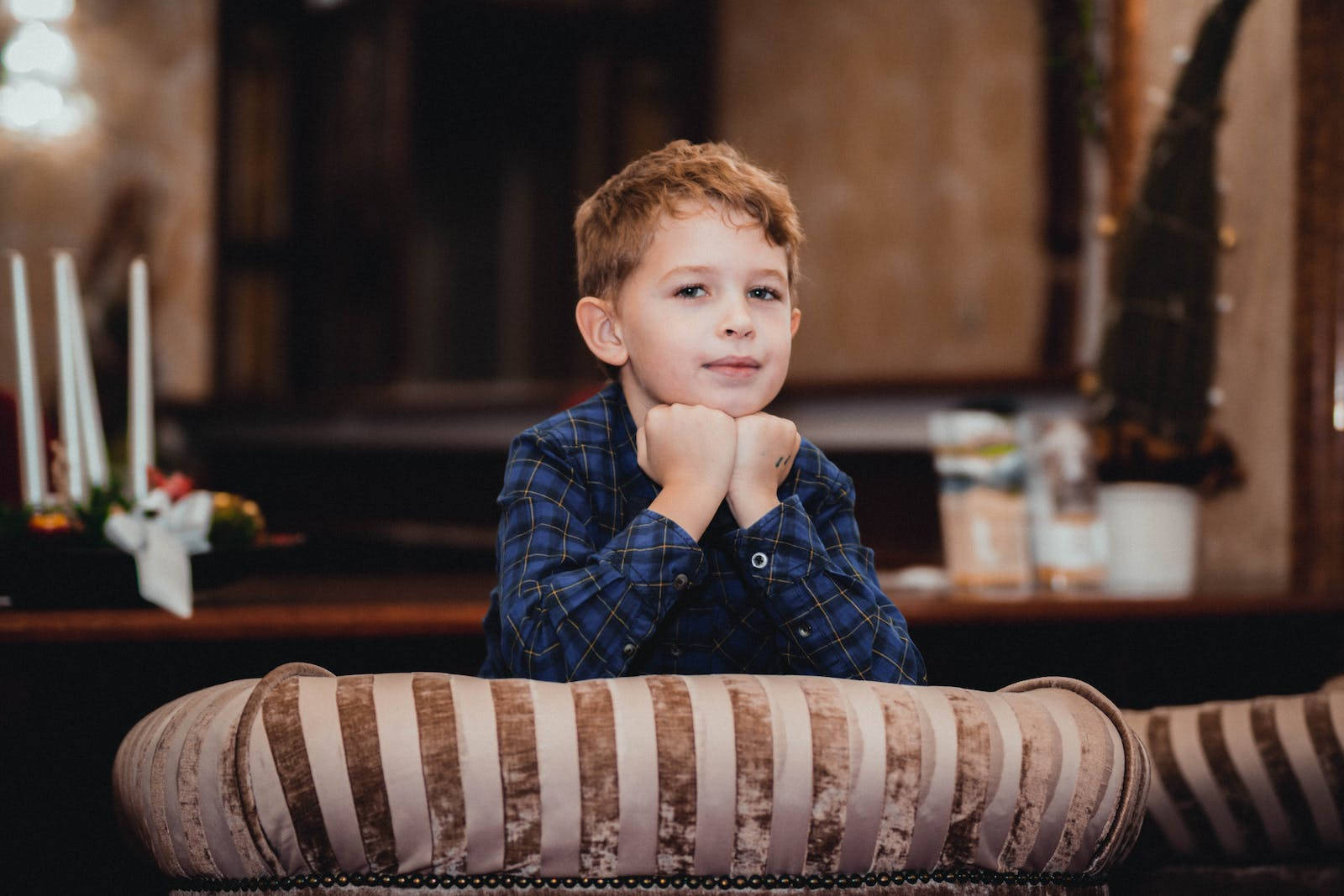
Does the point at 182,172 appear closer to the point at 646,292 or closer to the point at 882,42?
the point at 882,42

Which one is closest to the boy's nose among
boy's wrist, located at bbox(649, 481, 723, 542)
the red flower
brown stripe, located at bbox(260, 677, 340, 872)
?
boy's wrist, located at bbox(649, 481, 723, 542)

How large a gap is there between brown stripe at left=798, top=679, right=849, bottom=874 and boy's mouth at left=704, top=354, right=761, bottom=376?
0.36m

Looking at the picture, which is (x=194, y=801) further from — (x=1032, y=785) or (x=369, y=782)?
(x=1032, y=785)

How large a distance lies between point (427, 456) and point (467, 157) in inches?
167

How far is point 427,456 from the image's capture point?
4.46 metres

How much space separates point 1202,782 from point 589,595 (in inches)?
30.7

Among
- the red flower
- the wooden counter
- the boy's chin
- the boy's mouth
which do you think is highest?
the boy's mouth

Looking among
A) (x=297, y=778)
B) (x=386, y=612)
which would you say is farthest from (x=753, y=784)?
(x=386, y=612)

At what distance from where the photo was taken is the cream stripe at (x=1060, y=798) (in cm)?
68

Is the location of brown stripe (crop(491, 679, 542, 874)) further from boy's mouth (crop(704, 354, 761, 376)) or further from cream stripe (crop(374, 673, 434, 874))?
boy's mouth (crop(704, 354, 761, 376))

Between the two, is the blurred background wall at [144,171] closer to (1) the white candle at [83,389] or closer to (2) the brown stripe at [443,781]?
(1) the white candle at [83,389]

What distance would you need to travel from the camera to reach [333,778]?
647 mm

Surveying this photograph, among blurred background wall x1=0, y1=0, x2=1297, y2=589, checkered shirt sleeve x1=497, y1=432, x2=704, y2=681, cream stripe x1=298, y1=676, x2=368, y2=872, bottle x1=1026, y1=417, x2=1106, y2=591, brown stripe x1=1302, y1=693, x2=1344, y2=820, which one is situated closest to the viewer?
cream stripe x1=298, y1=676, x2=368, y2=872

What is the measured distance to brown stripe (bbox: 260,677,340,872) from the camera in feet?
2.13
